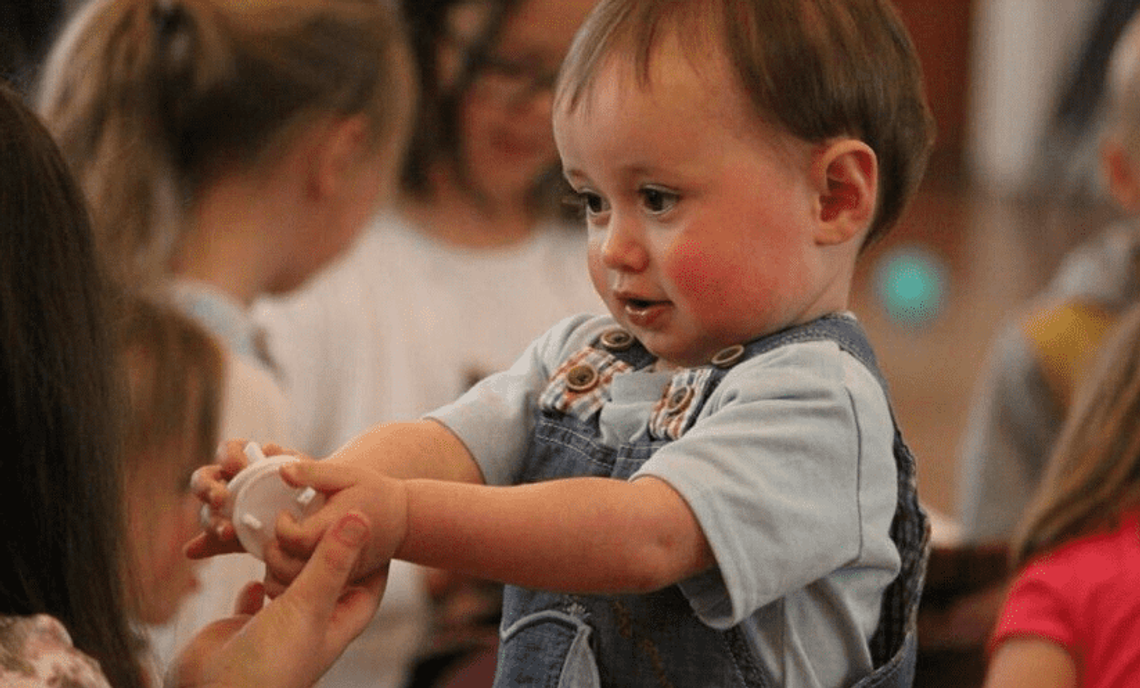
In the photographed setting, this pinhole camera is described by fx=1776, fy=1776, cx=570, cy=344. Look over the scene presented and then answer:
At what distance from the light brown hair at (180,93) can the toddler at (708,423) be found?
86 centimetres

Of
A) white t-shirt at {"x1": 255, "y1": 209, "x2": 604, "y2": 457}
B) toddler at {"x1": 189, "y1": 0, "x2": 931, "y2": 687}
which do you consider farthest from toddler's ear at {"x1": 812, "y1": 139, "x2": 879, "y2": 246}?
white t-shirt at {"x1": 255, "y1": 209, "x2": 604, "y2": 457}

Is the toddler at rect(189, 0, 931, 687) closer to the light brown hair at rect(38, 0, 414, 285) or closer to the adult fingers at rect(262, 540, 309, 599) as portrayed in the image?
the adult fingers at rect(262, 540, 309, 599)

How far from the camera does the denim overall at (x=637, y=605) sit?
3.05 ft

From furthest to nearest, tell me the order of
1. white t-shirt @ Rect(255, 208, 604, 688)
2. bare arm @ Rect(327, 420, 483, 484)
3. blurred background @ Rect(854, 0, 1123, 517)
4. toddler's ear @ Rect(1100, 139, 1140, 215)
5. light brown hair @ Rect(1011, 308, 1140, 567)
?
blurred background @ Rect(854, 0, 1123, 517) < toddler's ear @ Rect(1100, 139, 1140, 215) < white t-shirt @ Rect(255, 208, 604, 688) < light brown hair @ Rect(1011, 308, 1140, 567) < bare arm @ Rect(327, 420, 483, 484)

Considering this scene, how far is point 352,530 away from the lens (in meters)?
0.85

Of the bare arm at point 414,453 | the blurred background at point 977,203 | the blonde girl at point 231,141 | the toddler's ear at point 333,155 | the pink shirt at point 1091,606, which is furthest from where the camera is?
the blurred background at point 977,203

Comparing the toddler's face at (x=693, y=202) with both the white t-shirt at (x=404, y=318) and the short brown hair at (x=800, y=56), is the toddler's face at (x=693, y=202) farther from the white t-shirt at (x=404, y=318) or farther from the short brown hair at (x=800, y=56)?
the white t-shirt at (x=404, y=318)

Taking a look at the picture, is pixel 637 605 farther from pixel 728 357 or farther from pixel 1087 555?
pixel 1087 555

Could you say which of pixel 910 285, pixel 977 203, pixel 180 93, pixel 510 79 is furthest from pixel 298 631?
pixel 977 203

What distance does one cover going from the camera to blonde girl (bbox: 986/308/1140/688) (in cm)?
137

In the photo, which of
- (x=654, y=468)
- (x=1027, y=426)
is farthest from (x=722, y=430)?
(x=1027, y=426)

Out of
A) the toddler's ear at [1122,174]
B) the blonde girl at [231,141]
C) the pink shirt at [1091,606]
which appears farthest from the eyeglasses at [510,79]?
the pink shirt at [1091,606]

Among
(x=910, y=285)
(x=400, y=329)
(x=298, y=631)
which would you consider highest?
(x=298, y=631)

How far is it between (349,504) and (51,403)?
0.64ft
